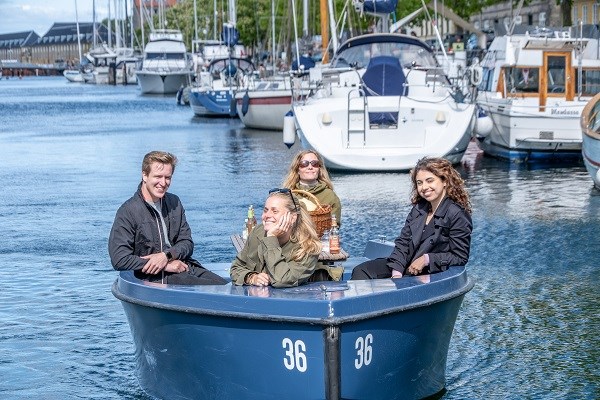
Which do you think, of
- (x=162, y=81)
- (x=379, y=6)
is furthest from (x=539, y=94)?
(x=162, y=81)

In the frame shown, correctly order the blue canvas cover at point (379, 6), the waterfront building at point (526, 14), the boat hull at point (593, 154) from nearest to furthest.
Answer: the boat hull at point (593, 154), the blue canvas cover at point (379, 6), the waterfront building at point (526, 14)

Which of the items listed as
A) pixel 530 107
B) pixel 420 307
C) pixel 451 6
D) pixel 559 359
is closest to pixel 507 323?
pixel 559 359

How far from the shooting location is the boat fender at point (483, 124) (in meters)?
28.5

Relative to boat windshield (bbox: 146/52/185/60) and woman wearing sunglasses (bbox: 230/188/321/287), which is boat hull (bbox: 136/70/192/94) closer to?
boat windshield (bbox: 146/52/185/60)

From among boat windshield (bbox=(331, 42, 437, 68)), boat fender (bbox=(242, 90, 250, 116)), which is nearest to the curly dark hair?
boat windshield (bbox=(331, 42, 437, 68))

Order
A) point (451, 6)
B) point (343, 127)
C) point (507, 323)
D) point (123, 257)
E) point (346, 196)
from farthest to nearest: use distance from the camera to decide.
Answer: point (451, 6) < point (343, 127) < point (346, 196) < point (507, 323) < point (123, 257)

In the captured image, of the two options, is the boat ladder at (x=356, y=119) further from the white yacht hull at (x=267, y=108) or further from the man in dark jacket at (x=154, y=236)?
the man in dark jacket at (x=154, y=236)

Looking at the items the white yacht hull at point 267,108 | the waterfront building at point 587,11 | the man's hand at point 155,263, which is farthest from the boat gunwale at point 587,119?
the waterfront building at point 587,11

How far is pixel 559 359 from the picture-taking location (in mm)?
10531

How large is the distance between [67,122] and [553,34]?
28326mm

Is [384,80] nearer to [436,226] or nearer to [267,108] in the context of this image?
[267,108]

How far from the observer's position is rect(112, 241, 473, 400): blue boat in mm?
7852

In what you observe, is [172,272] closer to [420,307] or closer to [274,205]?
[274,205]

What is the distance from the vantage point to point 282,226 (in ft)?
27.4
